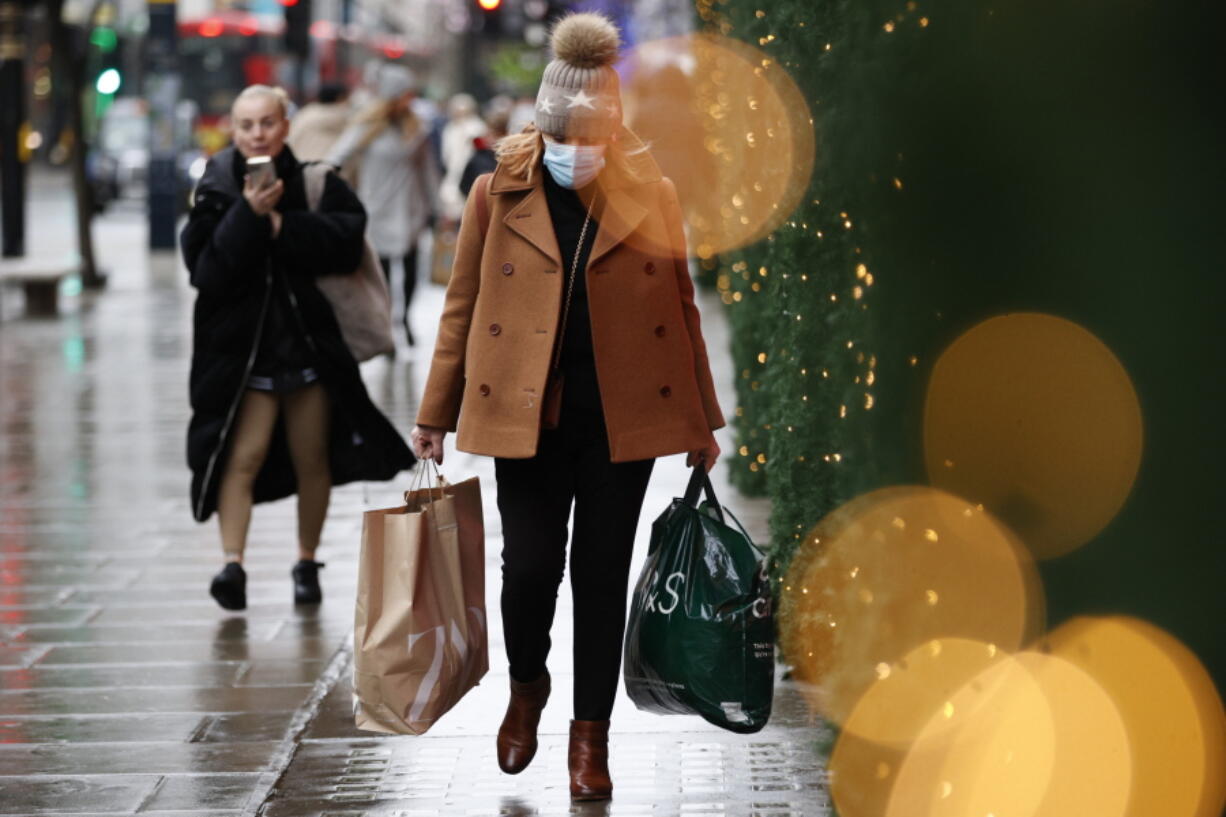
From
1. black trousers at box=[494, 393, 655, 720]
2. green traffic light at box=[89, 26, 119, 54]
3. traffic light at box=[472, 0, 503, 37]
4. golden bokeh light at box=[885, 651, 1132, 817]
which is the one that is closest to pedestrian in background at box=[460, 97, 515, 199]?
traffic light at box=[472, 0, 503, 37]

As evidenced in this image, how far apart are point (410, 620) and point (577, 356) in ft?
2.39

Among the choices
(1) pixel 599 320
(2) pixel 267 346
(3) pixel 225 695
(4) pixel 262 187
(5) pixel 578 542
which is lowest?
(3) pixel 225 695

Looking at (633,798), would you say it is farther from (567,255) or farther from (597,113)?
(597,113)

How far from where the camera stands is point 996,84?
3.28m

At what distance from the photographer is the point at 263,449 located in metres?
6.93

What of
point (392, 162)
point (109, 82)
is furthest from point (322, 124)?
point (109, 82)

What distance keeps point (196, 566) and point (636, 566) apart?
1.79 m

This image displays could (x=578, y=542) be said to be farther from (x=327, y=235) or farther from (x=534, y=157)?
(x=327, y=235)

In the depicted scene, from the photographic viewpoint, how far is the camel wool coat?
15.1ft

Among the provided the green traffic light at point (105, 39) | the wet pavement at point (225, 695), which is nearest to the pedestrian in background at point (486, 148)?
the wet pavement at point (225, 695)

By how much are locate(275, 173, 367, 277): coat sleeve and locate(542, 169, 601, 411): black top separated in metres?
2.19

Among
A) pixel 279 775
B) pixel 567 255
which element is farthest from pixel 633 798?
pixel 567 255

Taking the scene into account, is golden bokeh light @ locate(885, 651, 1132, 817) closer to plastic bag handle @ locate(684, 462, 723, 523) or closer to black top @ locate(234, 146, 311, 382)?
plastic bag handle @ locate(684, 462, 723, 523)

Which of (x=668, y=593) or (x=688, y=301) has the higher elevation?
(x=688, y=301)
